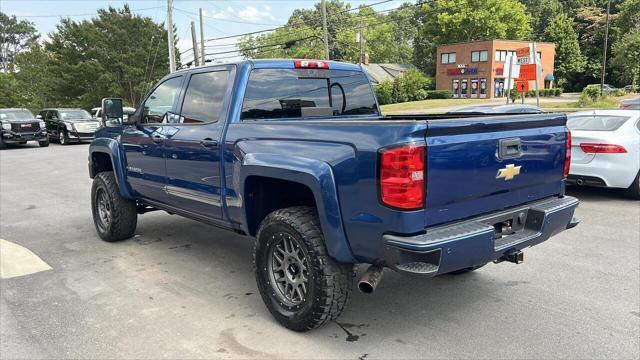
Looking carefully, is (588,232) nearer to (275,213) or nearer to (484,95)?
(275,213)

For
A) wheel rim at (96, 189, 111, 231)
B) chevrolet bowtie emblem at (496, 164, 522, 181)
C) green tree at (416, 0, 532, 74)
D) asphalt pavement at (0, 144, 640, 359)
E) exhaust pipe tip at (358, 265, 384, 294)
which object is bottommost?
asphalt pavement at (0, 144, 640, 359)

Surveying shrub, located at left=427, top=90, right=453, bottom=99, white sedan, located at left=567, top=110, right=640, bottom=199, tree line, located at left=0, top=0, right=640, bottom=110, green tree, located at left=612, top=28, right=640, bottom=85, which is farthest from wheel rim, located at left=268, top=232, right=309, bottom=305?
green tree, located at left=612, top=28, right=640, bottom=85

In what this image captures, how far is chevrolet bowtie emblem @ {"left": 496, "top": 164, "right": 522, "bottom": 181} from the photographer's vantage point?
3.43 meters

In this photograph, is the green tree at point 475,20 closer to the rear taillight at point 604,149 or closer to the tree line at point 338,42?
the tree line at point 338,42

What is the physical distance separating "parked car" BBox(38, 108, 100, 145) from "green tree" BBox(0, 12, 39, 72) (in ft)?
269

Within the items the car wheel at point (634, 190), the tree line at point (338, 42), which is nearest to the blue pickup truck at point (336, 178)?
the car wheel at point (634, 190)

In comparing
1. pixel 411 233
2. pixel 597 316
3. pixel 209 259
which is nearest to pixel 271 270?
pixel 411 233

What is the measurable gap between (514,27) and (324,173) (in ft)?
254

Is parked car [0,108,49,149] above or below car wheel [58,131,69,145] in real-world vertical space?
above

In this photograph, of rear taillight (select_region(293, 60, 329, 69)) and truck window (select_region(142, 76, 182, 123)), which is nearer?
rear taillight (select_region(293, 60, 329, 69))

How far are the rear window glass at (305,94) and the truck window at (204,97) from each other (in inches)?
11.6

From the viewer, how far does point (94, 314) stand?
4117 millimetres

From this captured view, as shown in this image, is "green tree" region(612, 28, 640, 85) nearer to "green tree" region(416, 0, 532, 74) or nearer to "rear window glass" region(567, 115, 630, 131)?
"green tree" region(416, 0, 532, 74)

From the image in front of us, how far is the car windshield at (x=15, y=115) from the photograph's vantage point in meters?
22.1
